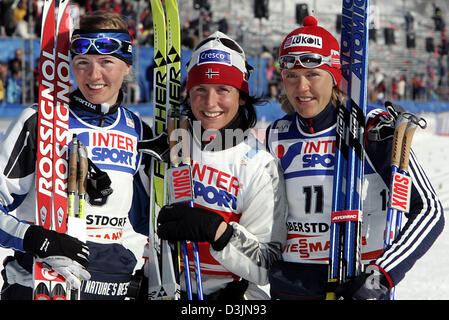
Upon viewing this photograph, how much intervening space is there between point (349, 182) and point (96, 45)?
1.52m

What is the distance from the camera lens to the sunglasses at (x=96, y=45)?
10.6 feet

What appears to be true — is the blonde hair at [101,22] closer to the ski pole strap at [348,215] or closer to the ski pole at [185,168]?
the ski pole at [185,168]

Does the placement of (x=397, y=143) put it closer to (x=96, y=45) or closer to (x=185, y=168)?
(x=185, y=168)

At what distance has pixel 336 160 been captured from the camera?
3.13 metres

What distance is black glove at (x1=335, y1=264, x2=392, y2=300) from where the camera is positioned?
9.09 feet

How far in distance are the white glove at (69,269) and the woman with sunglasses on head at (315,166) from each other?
1.00 meters

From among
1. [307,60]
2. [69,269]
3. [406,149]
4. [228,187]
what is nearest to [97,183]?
[69,269]

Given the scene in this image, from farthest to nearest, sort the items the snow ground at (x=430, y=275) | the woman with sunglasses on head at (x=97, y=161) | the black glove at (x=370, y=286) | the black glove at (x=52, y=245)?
the snow ground at (x=430, y=275)
the woman with sunglasses on head at (x=97, y=161)
the black glove at (x=52, y=245)
the black glove at (x=370, y=286)

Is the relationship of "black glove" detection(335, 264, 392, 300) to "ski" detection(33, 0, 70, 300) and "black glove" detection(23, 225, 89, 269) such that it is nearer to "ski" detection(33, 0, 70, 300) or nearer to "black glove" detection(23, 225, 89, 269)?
"black glove" detection(23, 225, 89, 269)

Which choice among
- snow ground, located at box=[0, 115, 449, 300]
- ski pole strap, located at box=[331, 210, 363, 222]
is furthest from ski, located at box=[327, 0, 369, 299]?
snow ground, located at box=[0, 115, 449, 300]

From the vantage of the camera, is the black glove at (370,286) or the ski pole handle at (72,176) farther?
the ski pole handle at (72,176)

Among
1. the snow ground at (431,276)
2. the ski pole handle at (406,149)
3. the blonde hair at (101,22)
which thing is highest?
the blonde hair at (101,22)

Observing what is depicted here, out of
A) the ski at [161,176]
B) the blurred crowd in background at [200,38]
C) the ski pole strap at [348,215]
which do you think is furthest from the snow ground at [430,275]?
the ski pole strap at [348,215]
